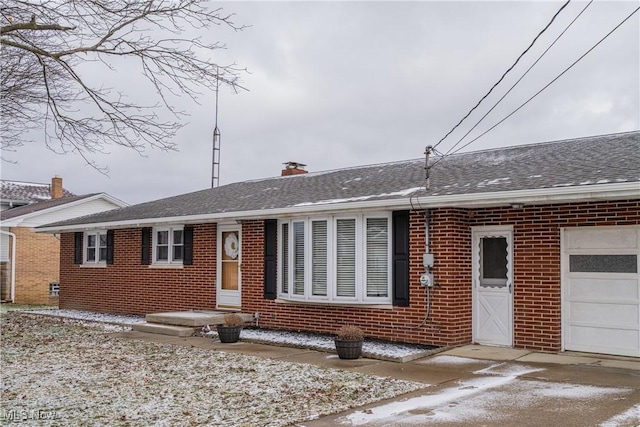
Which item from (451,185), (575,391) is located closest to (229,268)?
(451,185)

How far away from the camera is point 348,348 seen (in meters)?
9.47

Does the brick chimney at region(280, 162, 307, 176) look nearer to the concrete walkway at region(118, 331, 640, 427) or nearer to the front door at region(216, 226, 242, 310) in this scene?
the front door at region(216, 226, 242, 310)

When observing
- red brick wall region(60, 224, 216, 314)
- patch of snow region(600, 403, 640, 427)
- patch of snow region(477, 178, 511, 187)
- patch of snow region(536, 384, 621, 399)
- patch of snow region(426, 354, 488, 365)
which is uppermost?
patch of snow region(477, 178, 511, 187)

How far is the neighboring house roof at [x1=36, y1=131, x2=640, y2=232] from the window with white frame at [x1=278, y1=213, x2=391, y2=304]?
0.45 meters

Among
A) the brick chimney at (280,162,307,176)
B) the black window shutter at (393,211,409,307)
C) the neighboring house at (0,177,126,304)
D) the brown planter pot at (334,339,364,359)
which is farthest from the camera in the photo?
the neighboring house at (0,177,126,304)

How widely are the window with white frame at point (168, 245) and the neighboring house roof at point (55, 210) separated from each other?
11.6 metres

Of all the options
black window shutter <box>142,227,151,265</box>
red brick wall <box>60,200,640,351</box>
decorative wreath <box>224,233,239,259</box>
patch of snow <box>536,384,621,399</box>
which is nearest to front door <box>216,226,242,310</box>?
decorative wreath <box>224,233,239,259</box>

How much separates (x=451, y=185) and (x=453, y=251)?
3.68ft

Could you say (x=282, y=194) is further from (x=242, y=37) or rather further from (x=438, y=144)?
(x=242, y=37)

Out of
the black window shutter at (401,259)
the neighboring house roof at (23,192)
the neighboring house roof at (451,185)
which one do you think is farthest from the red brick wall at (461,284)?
the neighboring house roof at (23,192)

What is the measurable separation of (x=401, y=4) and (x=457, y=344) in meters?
5.86

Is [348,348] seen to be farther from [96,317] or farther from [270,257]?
[96,317]

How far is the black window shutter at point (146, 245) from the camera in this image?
51.9ft

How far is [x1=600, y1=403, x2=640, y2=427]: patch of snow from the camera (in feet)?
19.1
